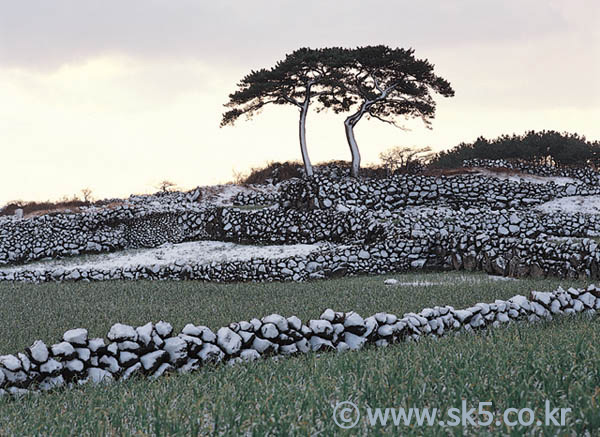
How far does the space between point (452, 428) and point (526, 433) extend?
18.0 inches

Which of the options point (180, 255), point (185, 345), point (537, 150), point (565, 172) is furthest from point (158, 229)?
point (537, 150)

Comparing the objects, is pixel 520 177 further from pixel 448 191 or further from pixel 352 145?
pixel 352 145

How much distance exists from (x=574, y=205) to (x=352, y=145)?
53.1ft

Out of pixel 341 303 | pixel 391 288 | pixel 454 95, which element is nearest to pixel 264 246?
pixel 391 288

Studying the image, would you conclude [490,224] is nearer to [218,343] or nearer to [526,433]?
[218,343]

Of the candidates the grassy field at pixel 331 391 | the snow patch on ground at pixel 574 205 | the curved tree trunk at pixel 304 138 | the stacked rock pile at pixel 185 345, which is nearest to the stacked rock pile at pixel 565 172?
the snow patch on ground at pixel 574 205

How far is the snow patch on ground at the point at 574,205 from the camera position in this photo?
27.8m

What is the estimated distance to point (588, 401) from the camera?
3.67 m

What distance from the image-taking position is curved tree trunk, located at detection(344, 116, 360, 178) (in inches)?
1554

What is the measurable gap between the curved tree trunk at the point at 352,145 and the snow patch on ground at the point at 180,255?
15660 mm

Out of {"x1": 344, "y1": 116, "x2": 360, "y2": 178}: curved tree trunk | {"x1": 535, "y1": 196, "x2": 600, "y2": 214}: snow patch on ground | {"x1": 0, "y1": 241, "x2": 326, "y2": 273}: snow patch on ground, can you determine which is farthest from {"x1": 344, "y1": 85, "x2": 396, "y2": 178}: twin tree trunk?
{"x1": 0, "y1": 241, "x2": 326, "y2": 273}: snow patch on ground

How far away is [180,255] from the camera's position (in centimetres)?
2475

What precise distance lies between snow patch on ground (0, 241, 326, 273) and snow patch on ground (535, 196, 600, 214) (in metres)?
13.4

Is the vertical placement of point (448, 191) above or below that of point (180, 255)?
above
